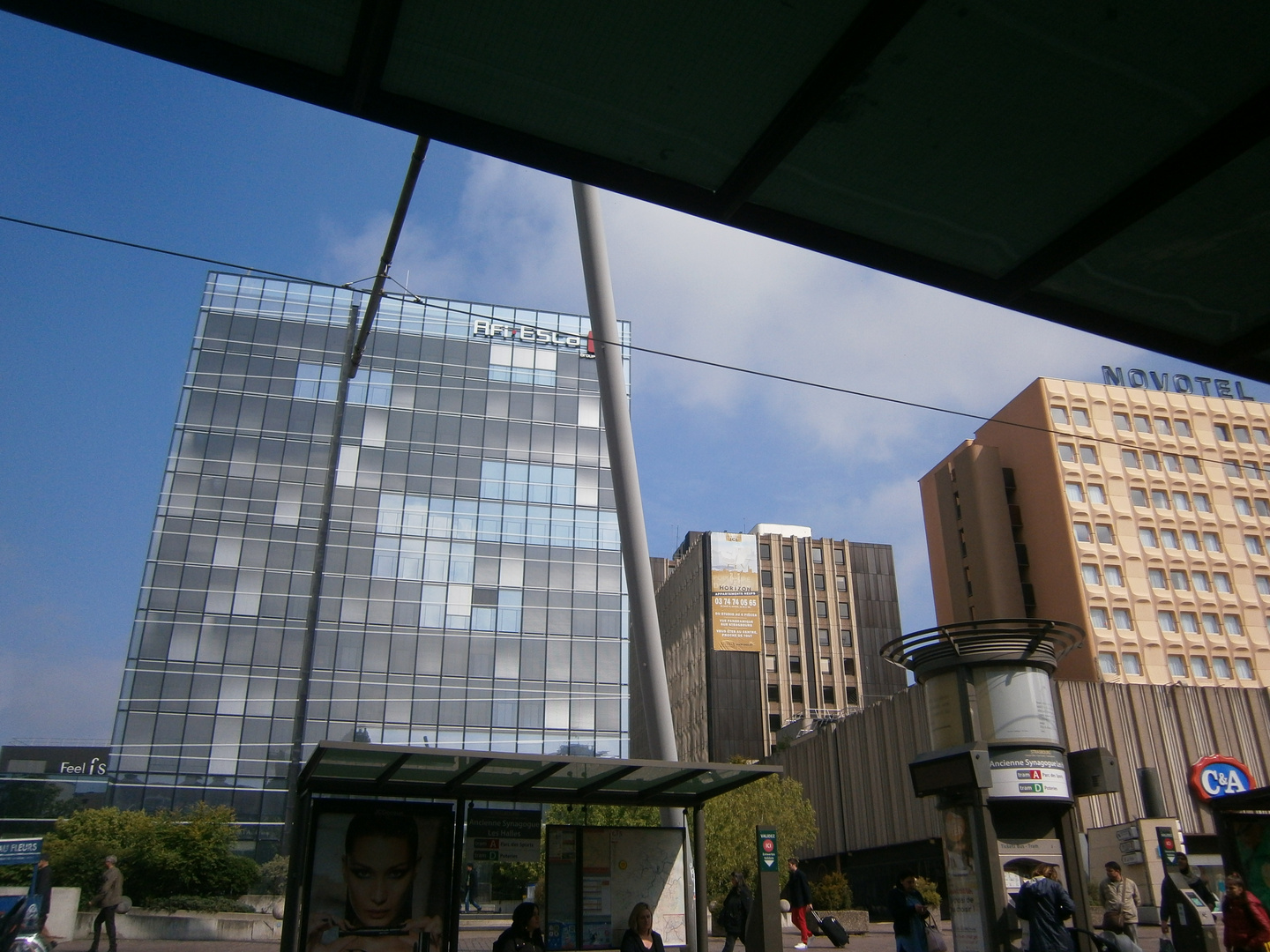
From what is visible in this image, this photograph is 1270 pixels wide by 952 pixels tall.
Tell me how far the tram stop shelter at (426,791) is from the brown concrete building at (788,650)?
75376 millimetres

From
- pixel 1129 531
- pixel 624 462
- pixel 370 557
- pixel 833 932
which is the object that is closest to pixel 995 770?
pixel 624 462

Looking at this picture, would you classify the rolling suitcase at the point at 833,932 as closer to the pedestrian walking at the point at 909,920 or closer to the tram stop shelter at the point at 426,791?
the pedestrian walking at the point at 909,920

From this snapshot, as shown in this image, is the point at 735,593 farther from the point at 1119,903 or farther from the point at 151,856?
the point at 1119,903

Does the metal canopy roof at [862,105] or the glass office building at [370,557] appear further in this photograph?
the glass office building at [370,557]

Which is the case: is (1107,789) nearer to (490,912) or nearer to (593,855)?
(593,855)

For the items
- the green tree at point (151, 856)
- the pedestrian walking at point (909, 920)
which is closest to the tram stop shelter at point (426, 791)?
the pedestrian walking at point (909, 920)

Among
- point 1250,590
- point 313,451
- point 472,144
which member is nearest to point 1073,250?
point 472,144

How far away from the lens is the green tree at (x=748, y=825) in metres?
37.5

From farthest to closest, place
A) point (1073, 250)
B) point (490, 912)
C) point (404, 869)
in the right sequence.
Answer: point (490, 912), point (404, 869), point (1073, 250)

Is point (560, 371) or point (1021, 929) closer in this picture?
point (1021, 929)

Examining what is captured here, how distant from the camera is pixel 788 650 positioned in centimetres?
9169

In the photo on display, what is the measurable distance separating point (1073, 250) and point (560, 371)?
6065 centimetres

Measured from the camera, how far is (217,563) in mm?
55469

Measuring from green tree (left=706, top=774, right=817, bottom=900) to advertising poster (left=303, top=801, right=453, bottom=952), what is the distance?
25.3 metres
